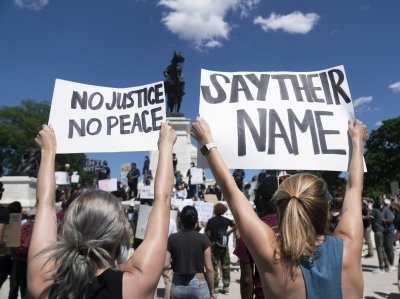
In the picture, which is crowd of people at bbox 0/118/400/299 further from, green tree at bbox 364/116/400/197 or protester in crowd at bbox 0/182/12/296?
green tree at bbox 364/116/400/197

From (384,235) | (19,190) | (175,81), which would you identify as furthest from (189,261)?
(175,81)

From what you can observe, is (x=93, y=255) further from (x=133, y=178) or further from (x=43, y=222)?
(x=133, y=178)

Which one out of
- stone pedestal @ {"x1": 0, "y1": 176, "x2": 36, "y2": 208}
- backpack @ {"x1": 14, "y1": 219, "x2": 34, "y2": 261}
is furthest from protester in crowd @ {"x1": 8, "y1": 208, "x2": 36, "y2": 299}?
stone pedestal @ {"x1": 0, "y1": 176, "x2": 36, "y2": 208}

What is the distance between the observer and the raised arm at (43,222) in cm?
175

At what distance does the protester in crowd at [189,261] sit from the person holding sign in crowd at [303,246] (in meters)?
2.55

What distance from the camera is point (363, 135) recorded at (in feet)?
9.49

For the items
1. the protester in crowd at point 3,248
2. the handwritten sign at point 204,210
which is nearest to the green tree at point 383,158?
the handwritten sign at point 204,210

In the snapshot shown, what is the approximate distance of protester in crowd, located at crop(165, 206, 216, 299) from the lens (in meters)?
4.35

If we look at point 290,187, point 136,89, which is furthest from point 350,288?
point 136,89

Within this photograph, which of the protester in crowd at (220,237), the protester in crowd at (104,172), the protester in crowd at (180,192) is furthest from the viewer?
the protester in crowd at (104,172)

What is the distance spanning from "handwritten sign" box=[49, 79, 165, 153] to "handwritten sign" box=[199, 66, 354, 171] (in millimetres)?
626

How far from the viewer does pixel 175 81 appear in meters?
28.0

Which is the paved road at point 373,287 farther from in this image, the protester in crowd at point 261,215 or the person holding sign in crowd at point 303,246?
the person holding sign in crowd at point 303,246

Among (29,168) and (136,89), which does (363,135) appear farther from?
(29,168)
